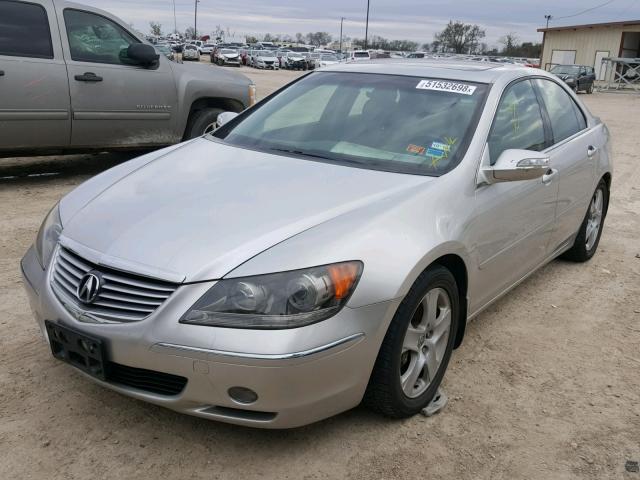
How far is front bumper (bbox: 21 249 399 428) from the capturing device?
233cm

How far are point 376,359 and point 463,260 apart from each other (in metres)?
0.75

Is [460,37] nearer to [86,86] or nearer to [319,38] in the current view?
[319,38]

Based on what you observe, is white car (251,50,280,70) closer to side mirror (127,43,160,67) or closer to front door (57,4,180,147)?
front door (57,4,180,147)

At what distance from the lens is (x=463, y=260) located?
122 inches

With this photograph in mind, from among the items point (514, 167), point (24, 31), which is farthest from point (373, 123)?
point (24, 31)

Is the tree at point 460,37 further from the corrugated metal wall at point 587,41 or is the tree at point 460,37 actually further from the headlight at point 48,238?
the headlight at point 48,238

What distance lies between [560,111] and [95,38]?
479cm

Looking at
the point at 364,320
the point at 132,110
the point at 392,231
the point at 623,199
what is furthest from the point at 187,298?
the point at 623,199

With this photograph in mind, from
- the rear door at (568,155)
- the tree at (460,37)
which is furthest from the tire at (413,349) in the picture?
the tree at (460,37)

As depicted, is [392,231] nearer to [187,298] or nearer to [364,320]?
[364,320]

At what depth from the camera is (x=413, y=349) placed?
2.88m

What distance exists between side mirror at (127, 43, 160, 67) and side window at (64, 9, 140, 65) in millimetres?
101

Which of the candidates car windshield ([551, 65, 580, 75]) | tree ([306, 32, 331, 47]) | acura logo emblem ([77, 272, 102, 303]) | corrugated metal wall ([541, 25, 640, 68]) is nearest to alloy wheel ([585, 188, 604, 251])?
acura logo emblem ([77, 272, 102, 303])

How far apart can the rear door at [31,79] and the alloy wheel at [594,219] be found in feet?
16.4
